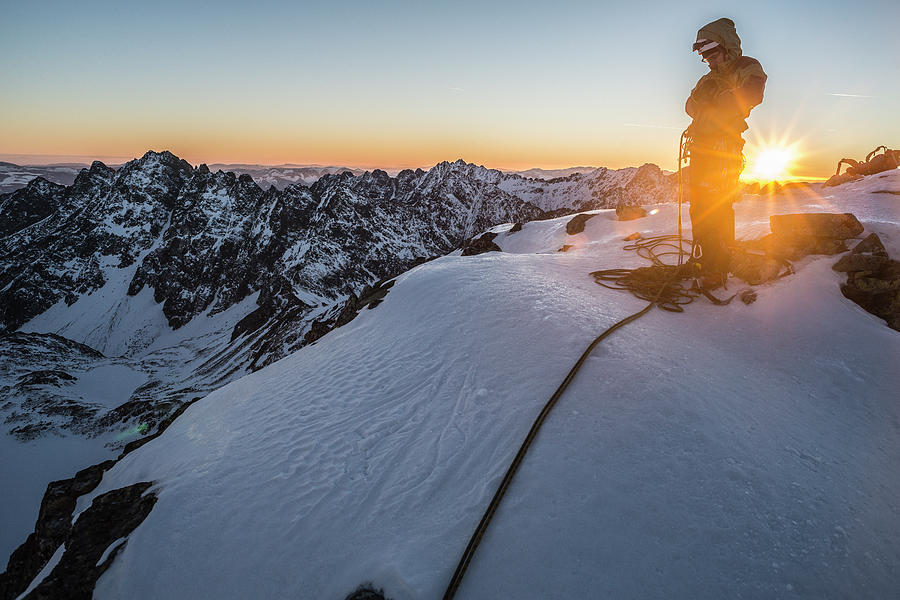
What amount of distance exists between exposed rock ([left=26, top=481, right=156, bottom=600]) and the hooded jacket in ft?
43.7

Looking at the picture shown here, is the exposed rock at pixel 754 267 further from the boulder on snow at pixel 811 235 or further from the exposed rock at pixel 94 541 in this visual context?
the exposed rock at pixel 94 541

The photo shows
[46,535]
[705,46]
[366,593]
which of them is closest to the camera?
[366,593]

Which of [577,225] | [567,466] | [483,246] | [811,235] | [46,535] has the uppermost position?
[577,225]

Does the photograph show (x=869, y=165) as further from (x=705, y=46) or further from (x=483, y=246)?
(x=483, y=246)

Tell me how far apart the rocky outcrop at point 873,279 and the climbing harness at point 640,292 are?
223cm

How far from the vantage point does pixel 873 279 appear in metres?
7.88

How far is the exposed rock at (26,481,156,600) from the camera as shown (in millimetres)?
5223

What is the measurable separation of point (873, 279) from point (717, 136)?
441 centimetres

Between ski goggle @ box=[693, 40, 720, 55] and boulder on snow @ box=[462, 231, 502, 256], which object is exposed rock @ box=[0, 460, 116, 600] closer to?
ski goggle @ box=[693, 40, 720, 55]

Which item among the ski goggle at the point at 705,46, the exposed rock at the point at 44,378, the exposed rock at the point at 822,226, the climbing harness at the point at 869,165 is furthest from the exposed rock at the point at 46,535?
the exposed rock at the point at 44,378

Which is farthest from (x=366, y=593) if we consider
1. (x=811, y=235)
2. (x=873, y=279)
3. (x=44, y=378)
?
(x=44, y=378)

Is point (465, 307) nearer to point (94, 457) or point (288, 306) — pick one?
point (94, 457)

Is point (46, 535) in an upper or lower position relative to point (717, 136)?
lower

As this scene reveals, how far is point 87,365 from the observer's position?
428 ft
